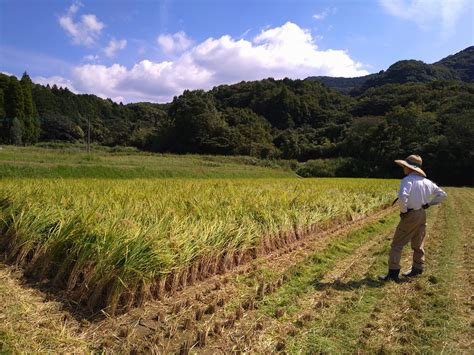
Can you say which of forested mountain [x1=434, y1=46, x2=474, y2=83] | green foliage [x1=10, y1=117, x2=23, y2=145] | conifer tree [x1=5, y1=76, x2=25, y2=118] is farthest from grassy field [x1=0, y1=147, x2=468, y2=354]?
forested mountain [x1=434, y1=46, x2=474, y2=83]

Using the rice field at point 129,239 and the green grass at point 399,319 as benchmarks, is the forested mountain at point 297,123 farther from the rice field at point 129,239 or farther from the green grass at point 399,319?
the rice field at point 129,239

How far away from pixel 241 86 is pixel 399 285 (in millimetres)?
96522

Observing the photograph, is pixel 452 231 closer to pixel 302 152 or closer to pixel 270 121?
pixel 302 152

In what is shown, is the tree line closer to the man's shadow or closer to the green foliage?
the green foliage

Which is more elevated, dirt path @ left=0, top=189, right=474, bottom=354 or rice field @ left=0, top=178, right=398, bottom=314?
rice field @ left=0, top=178, right=398, bottom=314

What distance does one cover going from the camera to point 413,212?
5.15 m

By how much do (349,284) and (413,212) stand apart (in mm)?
1452

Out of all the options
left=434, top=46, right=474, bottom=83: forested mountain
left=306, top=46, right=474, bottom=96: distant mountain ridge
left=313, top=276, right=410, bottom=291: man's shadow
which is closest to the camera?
left=313, top=276, right=410, bottom=291: man's shadow

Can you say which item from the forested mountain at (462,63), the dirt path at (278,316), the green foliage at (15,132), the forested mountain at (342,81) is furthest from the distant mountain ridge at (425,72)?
the dirt path at (278,316)

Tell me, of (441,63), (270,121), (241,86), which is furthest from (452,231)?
(441,63)

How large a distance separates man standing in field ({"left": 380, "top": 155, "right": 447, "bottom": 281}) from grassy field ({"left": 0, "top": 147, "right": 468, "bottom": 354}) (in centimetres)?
30

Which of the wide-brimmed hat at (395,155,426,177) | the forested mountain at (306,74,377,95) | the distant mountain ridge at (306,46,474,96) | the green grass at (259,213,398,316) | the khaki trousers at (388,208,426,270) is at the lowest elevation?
the green grass at (259,213,398,316)

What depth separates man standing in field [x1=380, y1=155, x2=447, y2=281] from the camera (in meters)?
5.10

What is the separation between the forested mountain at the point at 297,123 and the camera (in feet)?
154
